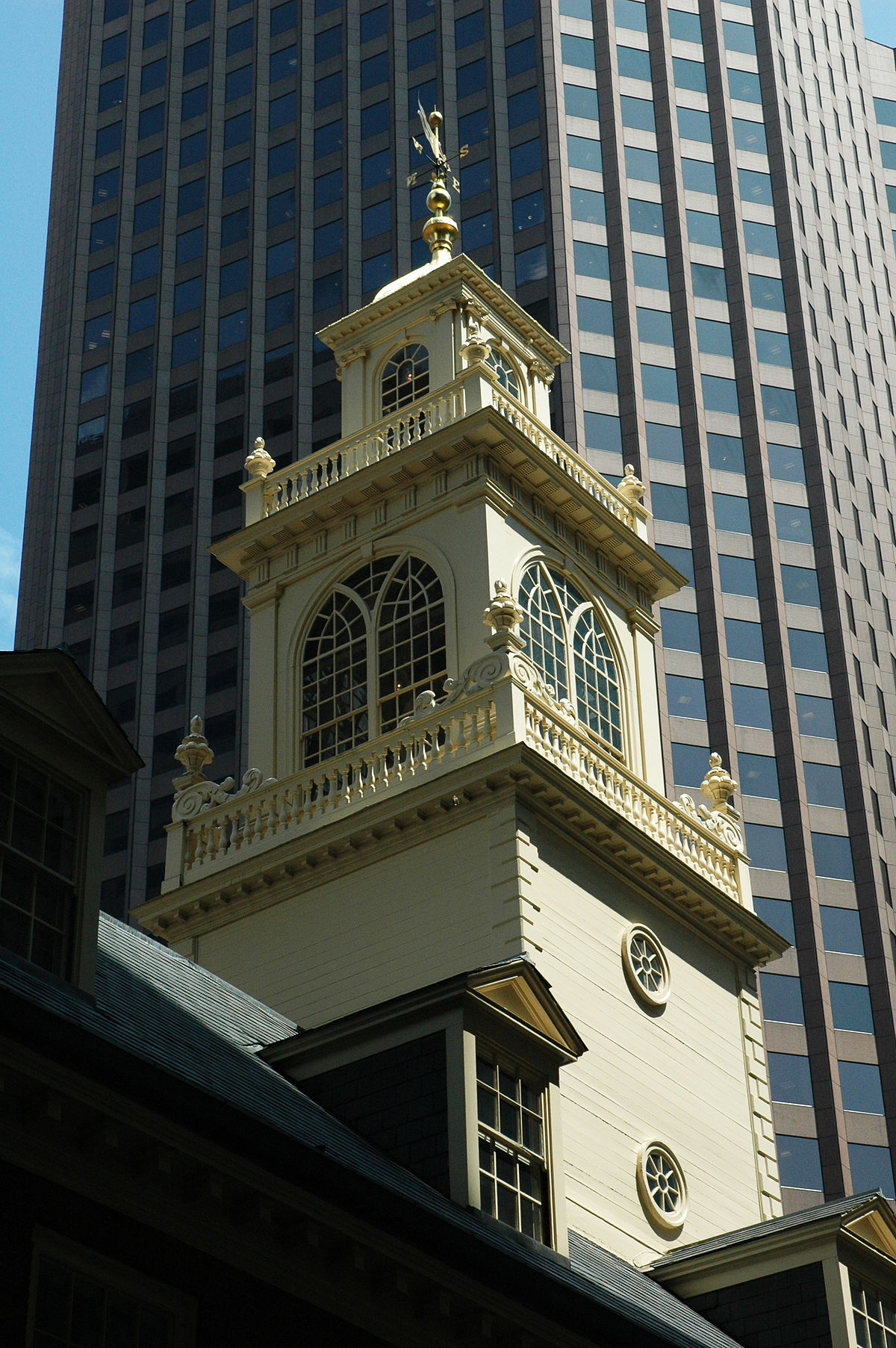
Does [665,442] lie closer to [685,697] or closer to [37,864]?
[685,697]

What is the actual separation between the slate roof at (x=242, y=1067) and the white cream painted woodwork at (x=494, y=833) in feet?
6.67

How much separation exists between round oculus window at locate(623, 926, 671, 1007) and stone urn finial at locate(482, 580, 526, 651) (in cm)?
388

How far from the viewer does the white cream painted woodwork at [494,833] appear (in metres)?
24.9

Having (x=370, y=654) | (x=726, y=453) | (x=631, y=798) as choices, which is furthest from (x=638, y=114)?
Result: (x=631, y=798)

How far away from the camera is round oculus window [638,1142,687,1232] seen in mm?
24203

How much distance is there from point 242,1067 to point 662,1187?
7897mm

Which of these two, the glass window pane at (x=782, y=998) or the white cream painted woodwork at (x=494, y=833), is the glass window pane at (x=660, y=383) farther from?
the white cream painted woodwork at (x=494, y=833)

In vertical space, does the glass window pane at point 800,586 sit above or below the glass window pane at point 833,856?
above

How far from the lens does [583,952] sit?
25.2 m

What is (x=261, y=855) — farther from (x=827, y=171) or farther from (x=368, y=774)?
(x=827, y=171)

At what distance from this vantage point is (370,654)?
2953 cm

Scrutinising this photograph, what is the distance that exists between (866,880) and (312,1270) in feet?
237

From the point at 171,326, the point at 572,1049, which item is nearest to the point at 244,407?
the point at 171,326

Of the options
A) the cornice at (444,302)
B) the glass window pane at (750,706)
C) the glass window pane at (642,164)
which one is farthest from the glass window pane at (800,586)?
the cornice at (444,302)
